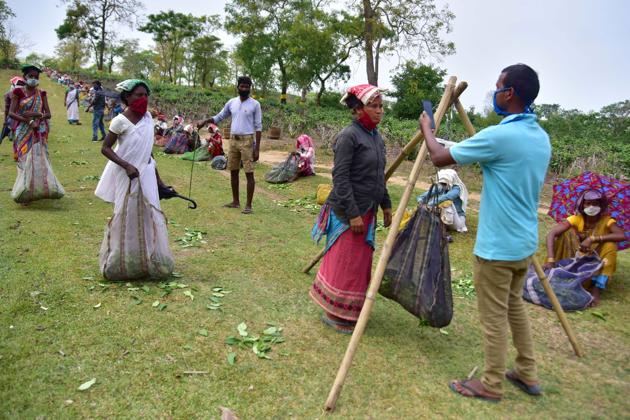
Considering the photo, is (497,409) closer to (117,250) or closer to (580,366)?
(580,366)

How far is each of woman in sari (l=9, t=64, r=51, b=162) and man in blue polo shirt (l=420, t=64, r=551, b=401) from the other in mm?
5943

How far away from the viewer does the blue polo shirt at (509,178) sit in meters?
2.62

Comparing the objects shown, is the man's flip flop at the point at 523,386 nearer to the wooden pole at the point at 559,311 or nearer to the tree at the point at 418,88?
the wooden pole at the point at 559,311

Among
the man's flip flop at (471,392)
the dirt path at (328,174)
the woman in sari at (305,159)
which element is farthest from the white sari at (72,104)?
the man's flip flop at (471,392)

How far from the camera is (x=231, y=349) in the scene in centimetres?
334

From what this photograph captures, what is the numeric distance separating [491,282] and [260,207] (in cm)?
578

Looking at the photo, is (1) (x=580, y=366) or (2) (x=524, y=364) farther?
(1) (x=580, y=366)

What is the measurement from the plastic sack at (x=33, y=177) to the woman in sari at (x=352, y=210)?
4.88 meters

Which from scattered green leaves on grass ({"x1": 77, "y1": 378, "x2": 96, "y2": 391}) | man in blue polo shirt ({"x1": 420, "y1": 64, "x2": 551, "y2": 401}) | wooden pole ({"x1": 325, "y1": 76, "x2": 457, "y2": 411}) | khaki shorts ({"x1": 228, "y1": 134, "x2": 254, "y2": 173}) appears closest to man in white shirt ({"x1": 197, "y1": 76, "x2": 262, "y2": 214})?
khaki shorts ({"x1": 228, "y1": 134, "x2": 254, "y2": 173})

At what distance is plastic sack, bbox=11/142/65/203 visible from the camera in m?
6.40

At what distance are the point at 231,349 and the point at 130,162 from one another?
1954mm

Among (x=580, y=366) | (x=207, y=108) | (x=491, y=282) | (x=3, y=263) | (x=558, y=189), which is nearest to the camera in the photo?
(x=491, y=282)

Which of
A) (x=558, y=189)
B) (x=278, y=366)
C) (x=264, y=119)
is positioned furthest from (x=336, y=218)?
(x=264, y=119)

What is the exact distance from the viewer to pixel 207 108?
2691 cm
